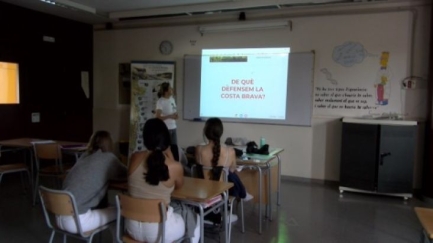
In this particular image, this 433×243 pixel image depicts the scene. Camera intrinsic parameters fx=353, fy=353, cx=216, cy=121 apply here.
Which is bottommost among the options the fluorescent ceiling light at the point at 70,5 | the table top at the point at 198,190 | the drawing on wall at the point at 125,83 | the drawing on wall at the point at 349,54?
the table top at the point at 198,190

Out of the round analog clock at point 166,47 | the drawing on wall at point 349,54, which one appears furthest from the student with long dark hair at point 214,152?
the round analog clock at point 166,47

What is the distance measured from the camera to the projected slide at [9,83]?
5.68 m

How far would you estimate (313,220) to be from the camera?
157 inches

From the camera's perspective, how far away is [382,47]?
527cm

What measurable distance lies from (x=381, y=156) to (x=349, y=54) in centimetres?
163

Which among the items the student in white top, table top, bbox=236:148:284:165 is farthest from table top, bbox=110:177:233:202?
the student in white top

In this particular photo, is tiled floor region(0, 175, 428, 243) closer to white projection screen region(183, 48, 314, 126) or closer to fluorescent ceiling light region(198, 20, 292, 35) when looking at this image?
white projection screen region(183, 48, 314, 126)

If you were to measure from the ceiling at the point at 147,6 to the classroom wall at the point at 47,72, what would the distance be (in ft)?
0.92

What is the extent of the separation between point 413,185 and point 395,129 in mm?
978

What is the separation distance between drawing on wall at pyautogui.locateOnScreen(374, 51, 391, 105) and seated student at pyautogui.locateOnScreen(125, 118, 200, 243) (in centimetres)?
406

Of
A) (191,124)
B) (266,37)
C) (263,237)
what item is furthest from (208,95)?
(263,237)

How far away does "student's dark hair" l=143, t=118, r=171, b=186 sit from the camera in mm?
2205

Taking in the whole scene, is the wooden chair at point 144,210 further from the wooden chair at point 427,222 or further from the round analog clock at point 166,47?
the round analog clock at point 166,47

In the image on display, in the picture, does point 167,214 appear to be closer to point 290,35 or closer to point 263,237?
point 263,237
